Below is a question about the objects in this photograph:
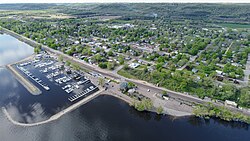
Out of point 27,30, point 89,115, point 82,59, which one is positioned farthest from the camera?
point 27,30

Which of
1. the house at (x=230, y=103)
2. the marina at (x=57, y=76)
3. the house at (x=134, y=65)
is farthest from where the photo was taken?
the house at (x=134, y=65)

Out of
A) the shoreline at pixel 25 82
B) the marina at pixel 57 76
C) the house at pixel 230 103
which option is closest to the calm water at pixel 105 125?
the shoreline at pixel 25 82

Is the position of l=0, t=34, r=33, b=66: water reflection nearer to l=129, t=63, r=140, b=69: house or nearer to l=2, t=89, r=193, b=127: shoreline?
l=2, t=89, r=193, b=127: shoreline

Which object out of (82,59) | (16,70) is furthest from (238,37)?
(16,70)

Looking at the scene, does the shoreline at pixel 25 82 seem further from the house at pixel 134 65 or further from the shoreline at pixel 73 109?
the house at pixel 134 65

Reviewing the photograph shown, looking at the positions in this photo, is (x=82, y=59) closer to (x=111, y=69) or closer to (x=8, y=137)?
(x=111, y=69)

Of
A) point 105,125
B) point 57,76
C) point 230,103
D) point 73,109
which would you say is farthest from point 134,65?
point 230,103

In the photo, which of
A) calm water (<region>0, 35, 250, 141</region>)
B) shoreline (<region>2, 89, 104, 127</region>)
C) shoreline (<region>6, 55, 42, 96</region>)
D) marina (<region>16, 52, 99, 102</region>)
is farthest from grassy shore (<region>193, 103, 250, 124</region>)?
shoreline (<region>6, 55, 42, 96</region>)

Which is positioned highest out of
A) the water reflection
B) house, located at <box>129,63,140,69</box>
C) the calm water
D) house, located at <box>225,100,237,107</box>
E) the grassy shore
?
house, located at <box>129,63,140,69</box>
